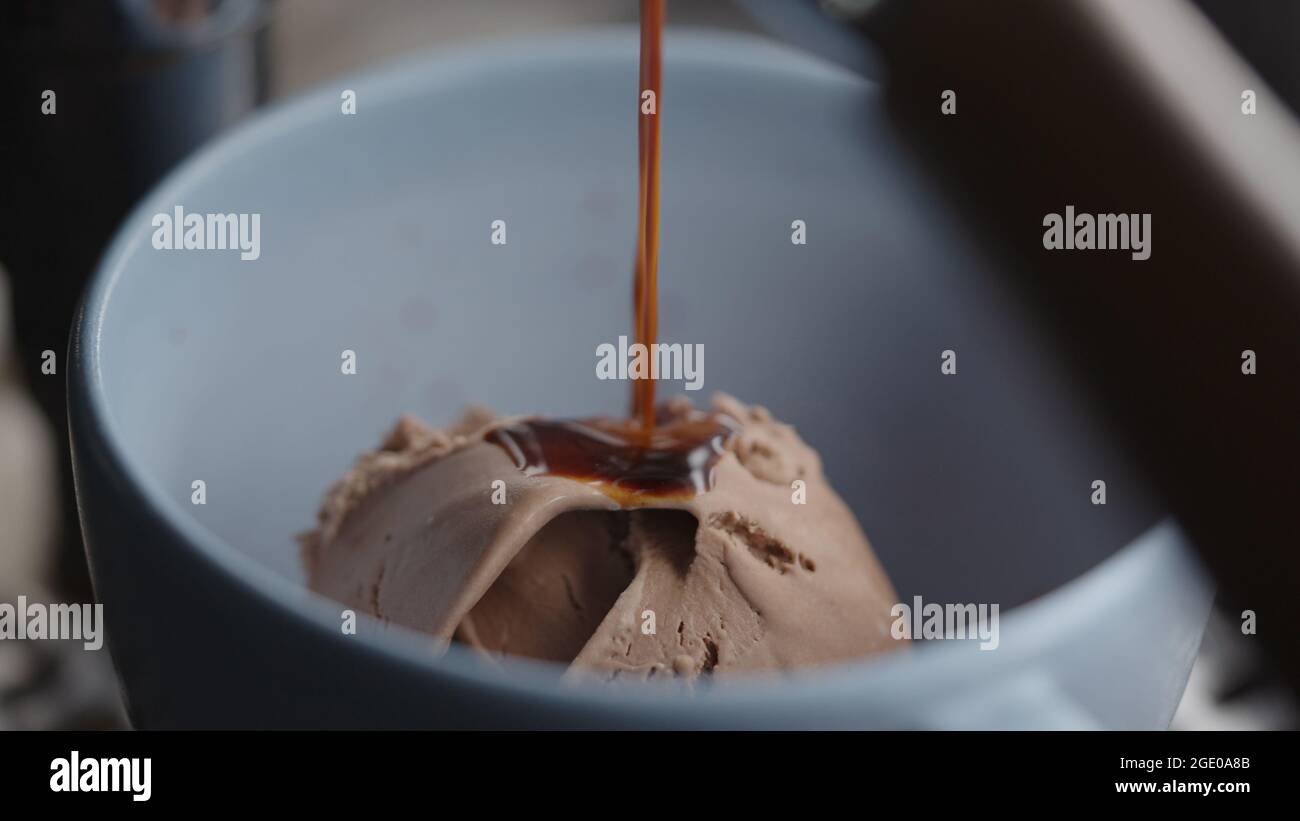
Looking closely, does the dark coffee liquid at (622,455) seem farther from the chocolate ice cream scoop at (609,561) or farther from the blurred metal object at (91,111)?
the blurred metal object at (91,111)

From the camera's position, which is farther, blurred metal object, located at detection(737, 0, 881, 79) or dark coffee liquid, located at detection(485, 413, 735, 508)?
dark coffee liquid, located at detection(485, 413, 735, 508)

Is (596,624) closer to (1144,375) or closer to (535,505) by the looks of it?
(535,505)

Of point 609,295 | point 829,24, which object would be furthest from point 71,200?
point 829,24

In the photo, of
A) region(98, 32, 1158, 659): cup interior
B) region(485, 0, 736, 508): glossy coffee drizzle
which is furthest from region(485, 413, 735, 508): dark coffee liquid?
region(98, 32, 1158, 659): cup interior

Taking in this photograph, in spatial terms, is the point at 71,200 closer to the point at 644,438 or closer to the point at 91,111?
the point at 91,111

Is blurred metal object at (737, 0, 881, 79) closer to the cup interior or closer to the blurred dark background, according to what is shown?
the cup interior

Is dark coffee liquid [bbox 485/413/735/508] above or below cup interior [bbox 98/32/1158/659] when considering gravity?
below
